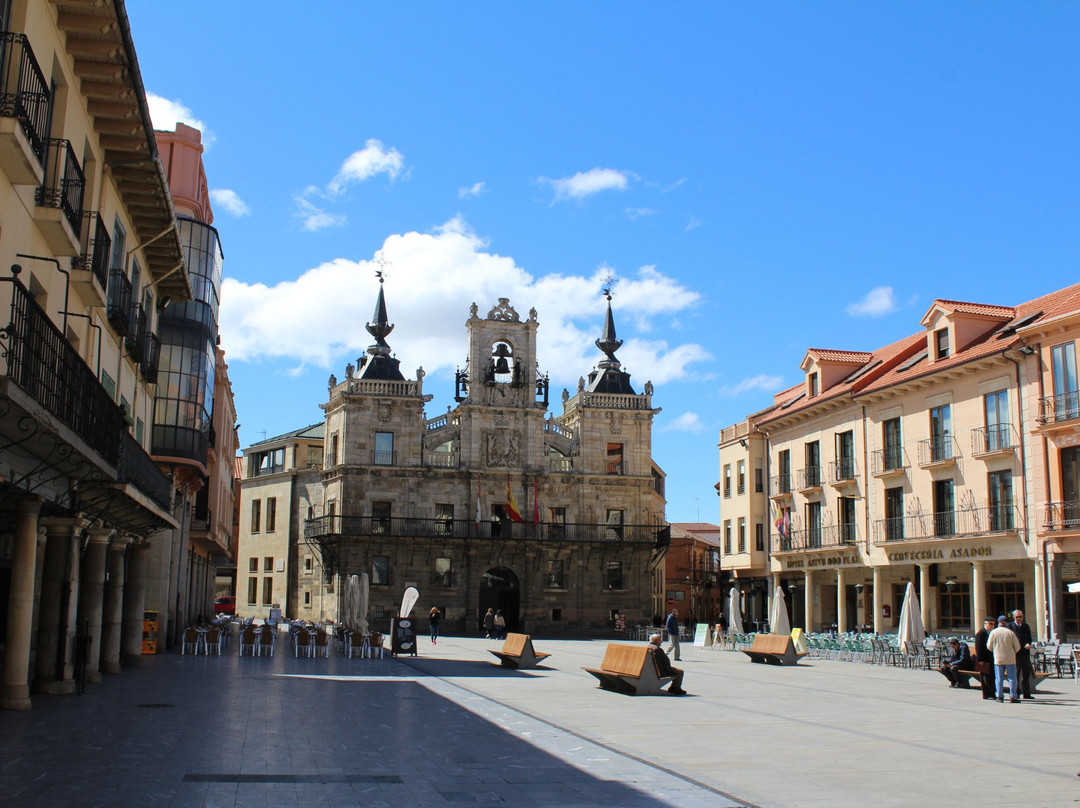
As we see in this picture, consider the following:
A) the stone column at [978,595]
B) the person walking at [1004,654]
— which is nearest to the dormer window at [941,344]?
the stone column at [978,595]

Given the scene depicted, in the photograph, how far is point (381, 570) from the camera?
186ft

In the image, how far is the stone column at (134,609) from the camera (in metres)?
24.0

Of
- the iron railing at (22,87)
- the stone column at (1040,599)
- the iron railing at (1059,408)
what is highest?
the iron railing at (22,87)

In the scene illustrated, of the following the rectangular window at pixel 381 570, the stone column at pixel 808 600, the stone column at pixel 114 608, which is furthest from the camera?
the rectangular window at pixel 381 570

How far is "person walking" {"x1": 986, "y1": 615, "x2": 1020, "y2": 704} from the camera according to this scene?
61.7 ft

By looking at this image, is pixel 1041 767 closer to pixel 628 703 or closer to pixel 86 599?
pixel 628 703

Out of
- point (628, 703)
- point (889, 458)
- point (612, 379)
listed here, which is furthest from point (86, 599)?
point (612, 379)

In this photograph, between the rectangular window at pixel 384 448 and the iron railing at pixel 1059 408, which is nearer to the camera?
the iron railing at pixel 1059 408

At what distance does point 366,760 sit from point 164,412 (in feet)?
57.9

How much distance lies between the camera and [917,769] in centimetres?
1115

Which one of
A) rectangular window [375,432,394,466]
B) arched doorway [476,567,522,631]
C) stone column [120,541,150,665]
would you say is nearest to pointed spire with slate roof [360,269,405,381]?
rectangular window [375,432,394,466]

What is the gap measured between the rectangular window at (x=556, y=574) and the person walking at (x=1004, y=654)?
132ft

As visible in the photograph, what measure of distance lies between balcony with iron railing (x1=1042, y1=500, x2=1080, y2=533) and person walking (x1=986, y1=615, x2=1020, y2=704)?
456 inches

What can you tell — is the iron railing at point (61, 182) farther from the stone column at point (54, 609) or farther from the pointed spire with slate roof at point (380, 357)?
the pointed spire with slate roof at point (380, 357)
